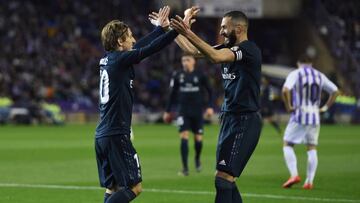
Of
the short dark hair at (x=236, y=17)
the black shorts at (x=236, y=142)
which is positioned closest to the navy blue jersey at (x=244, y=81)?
the black shorts at (x=236, y=142)

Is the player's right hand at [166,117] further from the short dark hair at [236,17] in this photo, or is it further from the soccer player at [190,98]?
the short dark hair at [236,17]

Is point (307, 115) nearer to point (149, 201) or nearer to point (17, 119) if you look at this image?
point (149, 201)

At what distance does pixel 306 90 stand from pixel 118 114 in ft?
23.3

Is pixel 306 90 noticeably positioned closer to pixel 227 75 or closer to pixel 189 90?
pixel 189 90

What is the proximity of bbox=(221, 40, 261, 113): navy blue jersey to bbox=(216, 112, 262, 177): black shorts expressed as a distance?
0.12 metres

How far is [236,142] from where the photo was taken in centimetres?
1002

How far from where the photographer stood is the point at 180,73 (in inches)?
751

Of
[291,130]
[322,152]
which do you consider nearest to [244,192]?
[291,130]

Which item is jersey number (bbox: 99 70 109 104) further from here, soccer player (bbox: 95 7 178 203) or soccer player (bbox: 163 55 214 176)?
soccer player (bbox: 163 55 214 176)

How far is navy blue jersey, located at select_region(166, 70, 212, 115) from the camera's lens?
1892 centimetres

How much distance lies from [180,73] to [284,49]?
114 ft

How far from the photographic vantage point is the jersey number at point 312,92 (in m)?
15.8

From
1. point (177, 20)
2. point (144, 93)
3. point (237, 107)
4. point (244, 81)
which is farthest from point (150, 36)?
point (144, 93)

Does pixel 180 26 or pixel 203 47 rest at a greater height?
pixel 180 26
